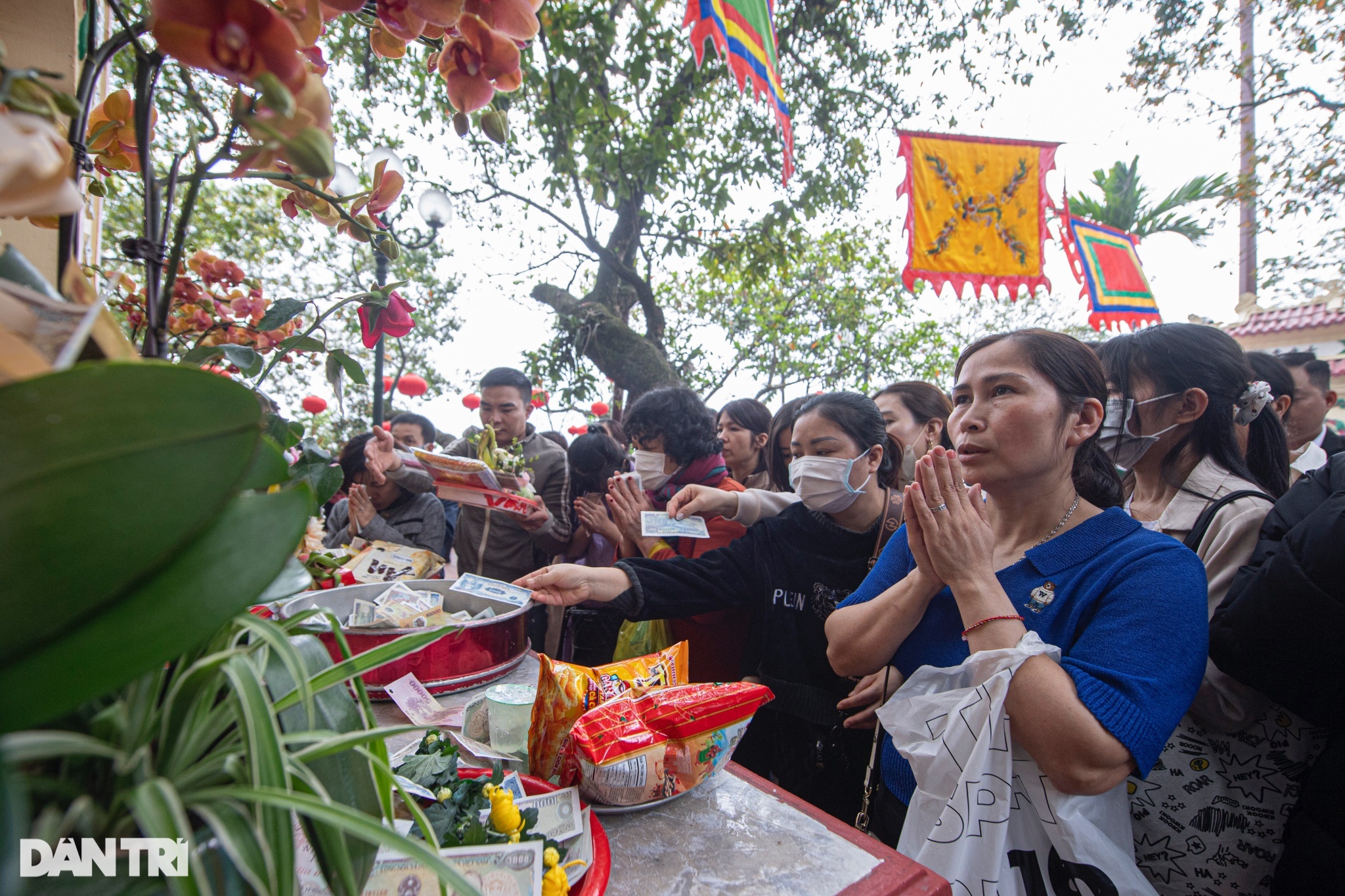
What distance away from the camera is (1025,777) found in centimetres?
129

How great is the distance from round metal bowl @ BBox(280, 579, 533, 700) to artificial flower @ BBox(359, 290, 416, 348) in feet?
1.92

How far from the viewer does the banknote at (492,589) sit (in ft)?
5.82

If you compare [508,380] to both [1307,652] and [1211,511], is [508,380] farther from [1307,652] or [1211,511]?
[1307,652]

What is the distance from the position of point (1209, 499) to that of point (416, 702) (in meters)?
2.28

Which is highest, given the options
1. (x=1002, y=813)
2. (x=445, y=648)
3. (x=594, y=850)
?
(x=445, y=648)

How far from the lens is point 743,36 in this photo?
11.7 ft

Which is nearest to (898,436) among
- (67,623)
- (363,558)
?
(363,558)

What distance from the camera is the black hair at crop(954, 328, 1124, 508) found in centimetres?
161

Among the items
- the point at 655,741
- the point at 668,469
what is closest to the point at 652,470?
the point at 668,469

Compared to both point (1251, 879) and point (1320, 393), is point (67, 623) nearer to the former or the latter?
point (1251, 879)

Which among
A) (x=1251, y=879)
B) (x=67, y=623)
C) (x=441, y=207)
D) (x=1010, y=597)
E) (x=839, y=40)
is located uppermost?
(x=839, y=40)

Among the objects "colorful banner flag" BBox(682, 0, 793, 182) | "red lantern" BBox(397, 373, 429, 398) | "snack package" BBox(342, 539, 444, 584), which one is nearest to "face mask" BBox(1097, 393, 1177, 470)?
"snack package" BBox(342, 539, 444, 584)

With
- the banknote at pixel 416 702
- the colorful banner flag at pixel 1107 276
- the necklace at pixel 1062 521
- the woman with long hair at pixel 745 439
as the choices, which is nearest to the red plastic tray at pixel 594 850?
the banknote at pixel 416 702

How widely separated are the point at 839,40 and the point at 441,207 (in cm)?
→ 449
